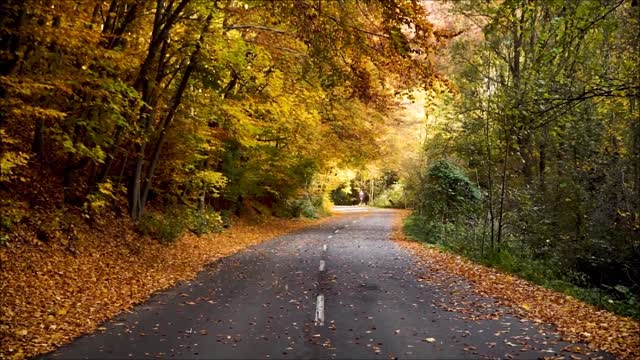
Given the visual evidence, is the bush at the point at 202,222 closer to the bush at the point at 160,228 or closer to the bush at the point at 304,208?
the bush at the point at 160,228

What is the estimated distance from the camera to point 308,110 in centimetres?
2172

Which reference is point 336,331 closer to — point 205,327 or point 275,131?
point 205,327

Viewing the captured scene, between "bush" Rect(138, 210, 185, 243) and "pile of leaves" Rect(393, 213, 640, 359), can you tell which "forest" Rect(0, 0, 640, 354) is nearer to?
"bush" Rect(138, 210, 185, 243)

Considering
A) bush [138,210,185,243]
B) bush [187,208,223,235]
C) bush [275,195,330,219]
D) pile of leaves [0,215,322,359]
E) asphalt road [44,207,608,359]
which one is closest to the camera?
asphalt road [44,207,608,359]

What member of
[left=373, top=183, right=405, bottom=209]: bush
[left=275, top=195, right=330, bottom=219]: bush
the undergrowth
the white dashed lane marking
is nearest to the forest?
the undergrowth

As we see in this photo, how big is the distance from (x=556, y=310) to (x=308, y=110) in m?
14.3

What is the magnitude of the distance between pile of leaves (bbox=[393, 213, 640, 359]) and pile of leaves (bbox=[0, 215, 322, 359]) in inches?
265

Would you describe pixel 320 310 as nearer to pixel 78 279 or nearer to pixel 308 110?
pixel 78 279

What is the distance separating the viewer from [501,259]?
49.5 ft

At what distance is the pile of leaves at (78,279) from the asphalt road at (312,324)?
49cm

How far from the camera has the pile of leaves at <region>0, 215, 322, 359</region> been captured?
7328 millimetres

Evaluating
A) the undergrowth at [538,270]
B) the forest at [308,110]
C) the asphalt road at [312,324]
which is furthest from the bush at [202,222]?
the undergrowth at [538,270]

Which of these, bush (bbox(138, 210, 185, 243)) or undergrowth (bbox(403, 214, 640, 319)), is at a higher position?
bush (bbox(138, 210, 185, 243))

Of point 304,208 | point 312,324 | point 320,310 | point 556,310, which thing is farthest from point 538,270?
point 304,208
